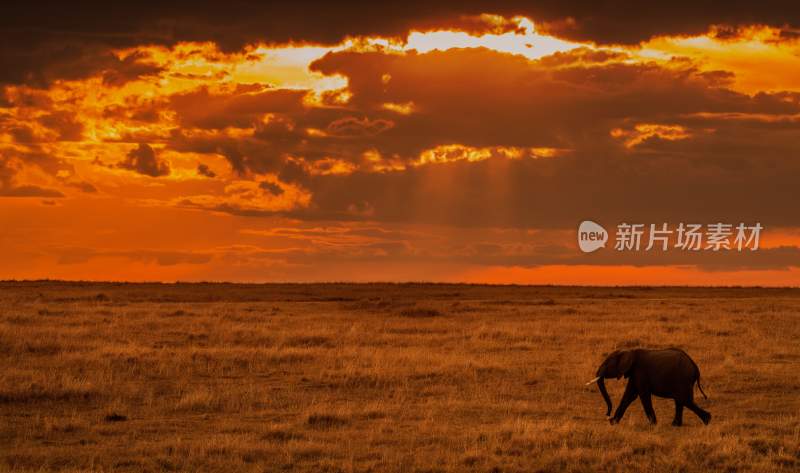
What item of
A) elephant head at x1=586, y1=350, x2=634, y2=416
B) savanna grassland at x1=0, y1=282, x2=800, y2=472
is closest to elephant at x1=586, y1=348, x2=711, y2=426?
elephant head at x1=586, y1=350, x2=634, y2=416

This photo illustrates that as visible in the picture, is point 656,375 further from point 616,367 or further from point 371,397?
point 371,397

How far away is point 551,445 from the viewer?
15047mm

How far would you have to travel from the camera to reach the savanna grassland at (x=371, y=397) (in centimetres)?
1438

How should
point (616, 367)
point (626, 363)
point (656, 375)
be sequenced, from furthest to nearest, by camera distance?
point (616, 367), point (626, 363), point (656, 375)

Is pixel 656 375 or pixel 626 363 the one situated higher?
pixel 626 363

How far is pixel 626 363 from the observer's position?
16719mm

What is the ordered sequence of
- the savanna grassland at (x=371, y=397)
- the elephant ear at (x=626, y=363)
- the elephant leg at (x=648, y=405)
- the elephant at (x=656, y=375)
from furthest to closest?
the elephant leg at (x=648, y=405)
the elephant ear at (x=626, y=363)
the elephant at (x=656, y=375)
the savanna grassland at (x=371, y=397)

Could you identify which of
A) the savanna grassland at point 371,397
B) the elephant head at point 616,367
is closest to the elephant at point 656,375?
the elephant head at point 616,367

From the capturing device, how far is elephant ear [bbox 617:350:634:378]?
16.7 meters

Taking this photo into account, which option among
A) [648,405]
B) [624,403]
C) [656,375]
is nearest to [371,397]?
[624,403]

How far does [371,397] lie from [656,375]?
7157 millimetres

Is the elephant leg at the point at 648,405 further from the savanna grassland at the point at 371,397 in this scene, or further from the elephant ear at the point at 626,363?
the elephant ear at the point at 626,363

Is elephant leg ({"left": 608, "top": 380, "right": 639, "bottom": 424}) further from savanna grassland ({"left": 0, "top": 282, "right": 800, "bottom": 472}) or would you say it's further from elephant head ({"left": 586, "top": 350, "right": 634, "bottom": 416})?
savanna grassland ({"left": 0, "top": 282, "right": 800, "bottom": 472})

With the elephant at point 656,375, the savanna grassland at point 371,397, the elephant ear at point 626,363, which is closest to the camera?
the savanna grassland at point 371,397
